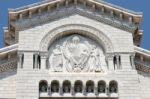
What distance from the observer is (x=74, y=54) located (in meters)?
32.3

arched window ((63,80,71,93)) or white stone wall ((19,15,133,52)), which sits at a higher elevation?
white stone wall ((19,15,133,52))

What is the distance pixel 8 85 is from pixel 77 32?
5085 mm

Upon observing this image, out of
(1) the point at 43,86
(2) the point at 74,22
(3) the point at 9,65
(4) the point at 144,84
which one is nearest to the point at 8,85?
(3) the point at 9,65

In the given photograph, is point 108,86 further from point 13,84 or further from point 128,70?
point 13,84

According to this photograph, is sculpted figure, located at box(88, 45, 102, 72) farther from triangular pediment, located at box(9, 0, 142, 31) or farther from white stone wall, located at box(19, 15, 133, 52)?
triangular pediment, located at box(9, 0, 142, 31)

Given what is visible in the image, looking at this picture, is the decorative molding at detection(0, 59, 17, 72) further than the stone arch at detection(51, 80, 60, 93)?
Yes

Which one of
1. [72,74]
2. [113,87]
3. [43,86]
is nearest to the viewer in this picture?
[43,86]

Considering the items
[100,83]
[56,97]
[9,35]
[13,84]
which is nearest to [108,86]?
[100,83]

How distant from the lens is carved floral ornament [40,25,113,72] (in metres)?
31.8

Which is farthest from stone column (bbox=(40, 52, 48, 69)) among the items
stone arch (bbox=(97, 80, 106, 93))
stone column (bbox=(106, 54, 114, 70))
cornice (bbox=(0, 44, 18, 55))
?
stone column (bbox=(106, 54, 114, 70))

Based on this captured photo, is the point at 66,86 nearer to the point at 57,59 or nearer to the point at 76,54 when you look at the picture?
the point at 57,59

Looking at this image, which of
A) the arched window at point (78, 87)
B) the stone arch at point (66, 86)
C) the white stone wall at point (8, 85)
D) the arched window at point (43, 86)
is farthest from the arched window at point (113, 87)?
the white stone wall at point (8, 85)

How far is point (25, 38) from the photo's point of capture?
107ft

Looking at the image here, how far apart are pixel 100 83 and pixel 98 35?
3.05 metres
